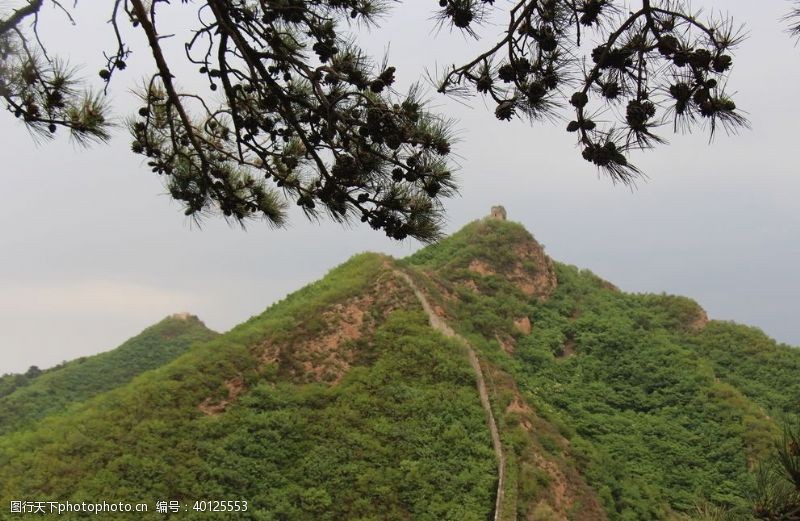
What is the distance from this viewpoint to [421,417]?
16828mm

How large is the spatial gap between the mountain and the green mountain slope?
34.8ft

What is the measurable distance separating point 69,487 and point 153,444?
1.86m

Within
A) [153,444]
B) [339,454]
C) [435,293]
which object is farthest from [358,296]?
[153,444]

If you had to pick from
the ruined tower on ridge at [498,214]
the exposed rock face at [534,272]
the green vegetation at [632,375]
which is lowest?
the green vegetation at [632,375]

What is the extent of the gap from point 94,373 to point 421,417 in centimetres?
2056

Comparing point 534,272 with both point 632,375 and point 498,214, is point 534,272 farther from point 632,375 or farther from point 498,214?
point 632,375

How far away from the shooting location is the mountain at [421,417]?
15.0 metres

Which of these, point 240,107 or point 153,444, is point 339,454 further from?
point 240,107

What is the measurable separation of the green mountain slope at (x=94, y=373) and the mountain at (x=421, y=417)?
1060 cm

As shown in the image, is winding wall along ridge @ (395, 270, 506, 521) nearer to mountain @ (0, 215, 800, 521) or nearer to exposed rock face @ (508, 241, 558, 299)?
mountain @ (0, 215, 800, 521)

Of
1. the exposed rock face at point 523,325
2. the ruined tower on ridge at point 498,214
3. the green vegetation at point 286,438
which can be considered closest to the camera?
the green vegetation at point 286,438

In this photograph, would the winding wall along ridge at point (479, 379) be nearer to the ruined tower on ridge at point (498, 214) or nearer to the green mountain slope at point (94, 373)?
the ruined tower on ridge at point (498, 214)

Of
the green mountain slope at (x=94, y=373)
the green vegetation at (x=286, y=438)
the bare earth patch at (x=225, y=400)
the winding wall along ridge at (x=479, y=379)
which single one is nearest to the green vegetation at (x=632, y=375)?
the winding wall along ridge at (x=479, y=379)

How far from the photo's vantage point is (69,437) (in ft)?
52.3
